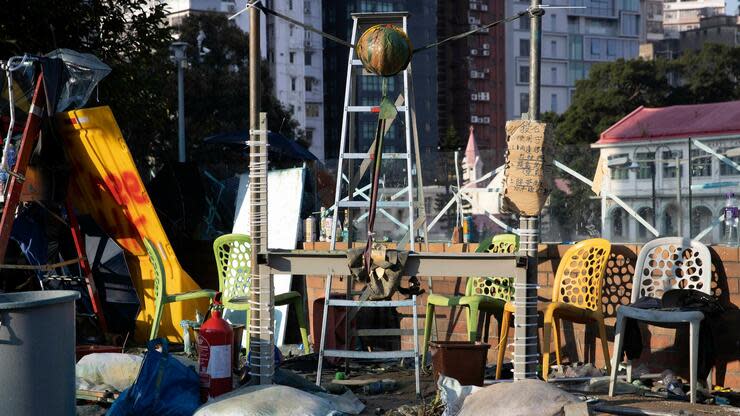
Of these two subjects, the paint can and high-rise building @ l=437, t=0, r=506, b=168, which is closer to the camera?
the paint can

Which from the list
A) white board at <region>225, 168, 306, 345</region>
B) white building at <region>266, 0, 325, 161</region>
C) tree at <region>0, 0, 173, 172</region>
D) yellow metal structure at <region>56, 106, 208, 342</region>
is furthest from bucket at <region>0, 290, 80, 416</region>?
white building at <region>266, 0, 325, 161</region>

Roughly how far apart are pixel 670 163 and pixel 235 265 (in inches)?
207

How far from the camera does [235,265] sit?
10.0 m

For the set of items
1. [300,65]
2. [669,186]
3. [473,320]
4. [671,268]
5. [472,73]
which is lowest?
[473,320]

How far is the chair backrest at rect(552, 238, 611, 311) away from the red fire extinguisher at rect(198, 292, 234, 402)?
2.63m

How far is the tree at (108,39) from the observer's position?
13.4 meters

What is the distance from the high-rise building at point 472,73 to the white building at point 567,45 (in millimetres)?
3684

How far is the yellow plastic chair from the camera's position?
25.9 feet

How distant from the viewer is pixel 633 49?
365ft

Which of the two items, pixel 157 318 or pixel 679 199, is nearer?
pixel 157 318

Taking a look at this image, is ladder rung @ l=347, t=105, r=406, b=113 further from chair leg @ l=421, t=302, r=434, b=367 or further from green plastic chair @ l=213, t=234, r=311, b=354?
green plastic chair @ l=213, t=234, r=311, b=354

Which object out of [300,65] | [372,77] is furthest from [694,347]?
[300,65]

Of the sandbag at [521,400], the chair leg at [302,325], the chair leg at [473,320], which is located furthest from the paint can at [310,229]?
the sandbag at [521,400]

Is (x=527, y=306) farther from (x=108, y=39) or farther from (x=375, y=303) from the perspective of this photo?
(x=108, y=39)
